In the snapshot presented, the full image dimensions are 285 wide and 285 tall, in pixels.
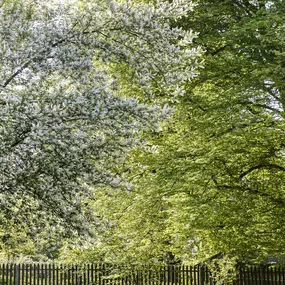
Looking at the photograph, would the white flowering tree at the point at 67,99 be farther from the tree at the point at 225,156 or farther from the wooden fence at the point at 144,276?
the wooden fence at the point at 144,276

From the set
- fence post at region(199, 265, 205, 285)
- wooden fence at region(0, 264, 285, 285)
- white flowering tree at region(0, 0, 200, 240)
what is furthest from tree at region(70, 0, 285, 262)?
white flowering tree at region(0, 0, 200, 240)

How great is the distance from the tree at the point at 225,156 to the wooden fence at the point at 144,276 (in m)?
2.51

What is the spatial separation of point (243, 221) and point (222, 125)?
238cm

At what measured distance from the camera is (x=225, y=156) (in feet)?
38.4

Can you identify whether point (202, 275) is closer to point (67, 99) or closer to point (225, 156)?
point (225, 156)

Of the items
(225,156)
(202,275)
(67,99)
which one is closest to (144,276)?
(202,275)

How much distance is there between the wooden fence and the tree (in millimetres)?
2514

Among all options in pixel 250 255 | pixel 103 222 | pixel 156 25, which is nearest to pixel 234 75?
pixel 250 255

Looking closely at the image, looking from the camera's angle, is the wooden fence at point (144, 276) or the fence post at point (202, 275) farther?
the fence post at point (202, 275)

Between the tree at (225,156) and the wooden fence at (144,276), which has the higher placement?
the tree at (225,156)

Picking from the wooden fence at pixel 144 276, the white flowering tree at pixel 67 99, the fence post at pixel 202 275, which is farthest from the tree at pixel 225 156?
the white flowering tree at pixel 67 99

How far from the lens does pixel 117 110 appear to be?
21.3 feet

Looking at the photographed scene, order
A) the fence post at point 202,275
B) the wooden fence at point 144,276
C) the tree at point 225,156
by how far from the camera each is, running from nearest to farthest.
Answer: the tree at point 225,156 < the wooden fence at point 144,276 < the fence post at point 202,275

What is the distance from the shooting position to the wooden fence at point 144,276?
16188mm
